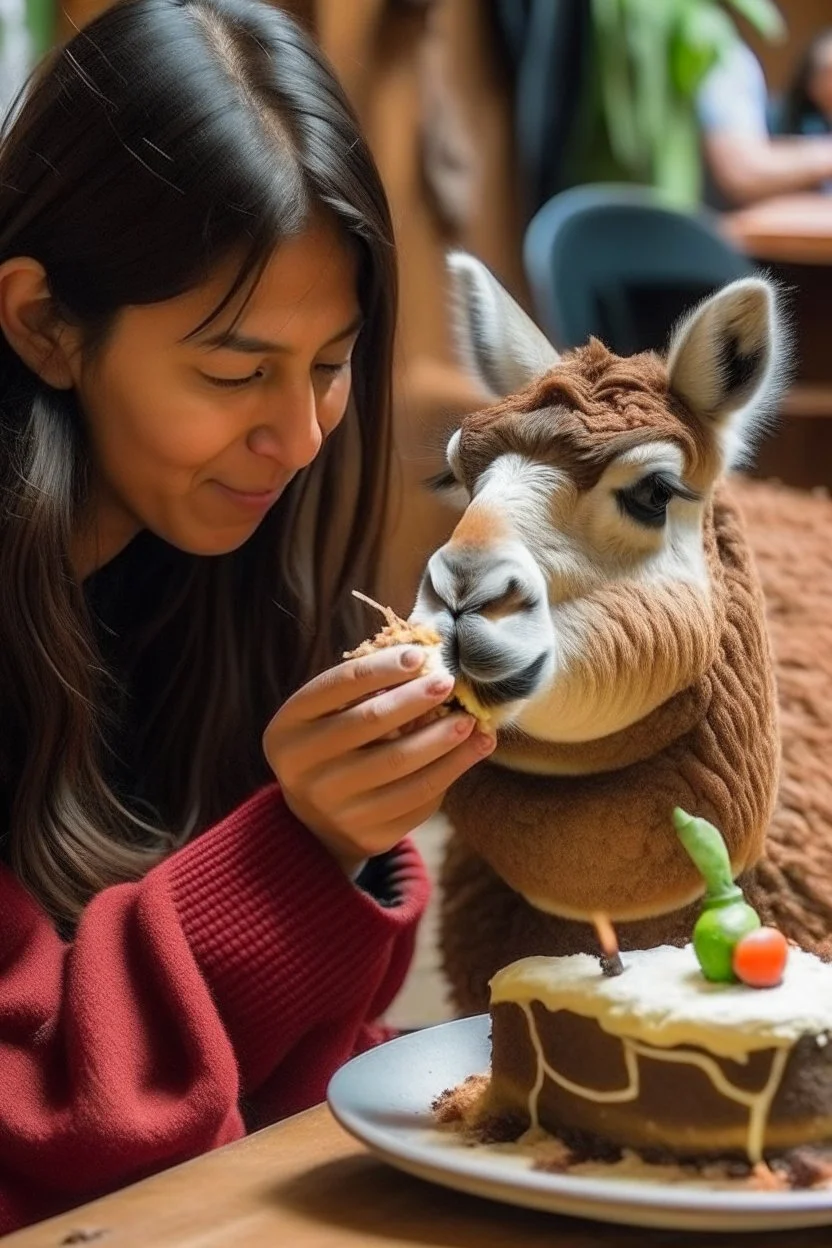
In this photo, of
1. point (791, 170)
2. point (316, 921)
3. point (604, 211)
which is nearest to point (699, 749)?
point (316, 921)

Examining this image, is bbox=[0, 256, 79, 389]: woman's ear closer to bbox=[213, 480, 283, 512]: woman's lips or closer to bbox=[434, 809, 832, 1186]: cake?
bbox=[213, 480, 283, 512]: woman's lips

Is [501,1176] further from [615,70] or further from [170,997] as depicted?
[615,70]

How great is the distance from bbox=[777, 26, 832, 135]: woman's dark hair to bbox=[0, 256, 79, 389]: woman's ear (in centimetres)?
245

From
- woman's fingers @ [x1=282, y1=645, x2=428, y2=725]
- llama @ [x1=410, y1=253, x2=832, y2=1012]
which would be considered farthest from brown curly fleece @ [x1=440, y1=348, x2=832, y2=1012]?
woman's fingers @ [x1=282, y1=645, x2=428, y2=725]

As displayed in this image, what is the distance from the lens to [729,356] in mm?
1071

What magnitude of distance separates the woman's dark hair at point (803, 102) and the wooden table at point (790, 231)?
17cm

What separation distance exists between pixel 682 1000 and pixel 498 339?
0.50 meters

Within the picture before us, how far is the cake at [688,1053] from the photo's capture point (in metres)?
0.80

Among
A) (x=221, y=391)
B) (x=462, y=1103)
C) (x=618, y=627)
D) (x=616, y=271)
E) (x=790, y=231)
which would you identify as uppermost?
(x=221, y=391)

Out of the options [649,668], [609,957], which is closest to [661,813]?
[649,668]

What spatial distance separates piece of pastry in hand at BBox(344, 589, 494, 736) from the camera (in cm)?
96

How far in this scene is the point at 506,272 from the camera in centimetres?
343

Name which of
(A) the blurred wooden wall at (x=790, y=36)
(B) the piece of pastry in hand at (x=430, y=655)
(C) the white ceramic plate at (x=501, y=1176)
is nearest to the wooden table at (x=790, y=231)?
(A) the blurred wooden wall at (x=790, y=36)

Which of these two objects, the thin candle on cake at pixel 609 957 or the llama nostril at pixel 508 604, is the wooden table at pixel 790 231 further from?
the thin candle on cake at pixel 609 957
